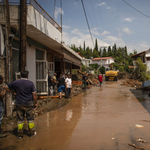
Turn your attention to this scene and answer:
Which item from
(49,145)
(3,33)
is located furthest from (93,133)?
(3,33)

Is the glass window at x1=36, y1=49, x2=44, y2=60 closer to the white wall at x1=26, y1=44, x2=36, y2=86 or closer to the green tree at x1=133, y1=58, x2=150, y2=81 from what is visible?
the white wall at x1=26, y1=44, x2=36, y2=86

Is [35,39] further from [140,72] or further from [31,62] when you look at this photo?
[140,72]

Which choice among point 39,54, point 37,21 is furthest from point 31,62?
point 37,21

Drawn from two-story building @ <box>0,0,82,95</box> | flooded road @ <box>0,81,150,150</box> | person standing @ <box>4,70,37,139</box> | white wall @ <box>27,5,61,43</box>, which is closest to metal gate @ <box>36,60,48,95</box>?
two-story building @ <box>0,0,82,95</box>

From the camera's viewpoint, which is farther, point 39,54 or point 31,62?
point 39,54

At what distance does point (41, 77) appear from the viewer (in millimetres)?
10688

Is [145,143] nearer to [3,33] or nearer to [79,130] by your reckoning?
[79,130]

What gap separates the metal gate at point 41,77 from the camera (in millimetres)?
10516

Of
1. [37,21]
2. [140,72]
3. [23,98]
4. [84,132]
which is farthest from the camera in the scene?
[140,72]

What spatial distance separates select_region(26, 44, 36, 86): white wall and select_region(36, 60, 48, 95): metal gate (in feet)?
1.53

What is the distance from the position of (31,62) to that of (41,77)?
1308 millimetres

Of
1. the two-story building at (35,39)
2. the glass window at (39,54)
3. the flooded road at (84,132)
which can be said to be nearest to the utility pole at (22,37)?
the two-story building at (35,39)

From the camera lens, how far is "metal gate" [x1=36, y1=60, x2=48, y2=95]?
34.5 feet

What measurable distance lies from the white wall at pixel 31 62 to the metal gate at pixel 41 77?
47 cm
